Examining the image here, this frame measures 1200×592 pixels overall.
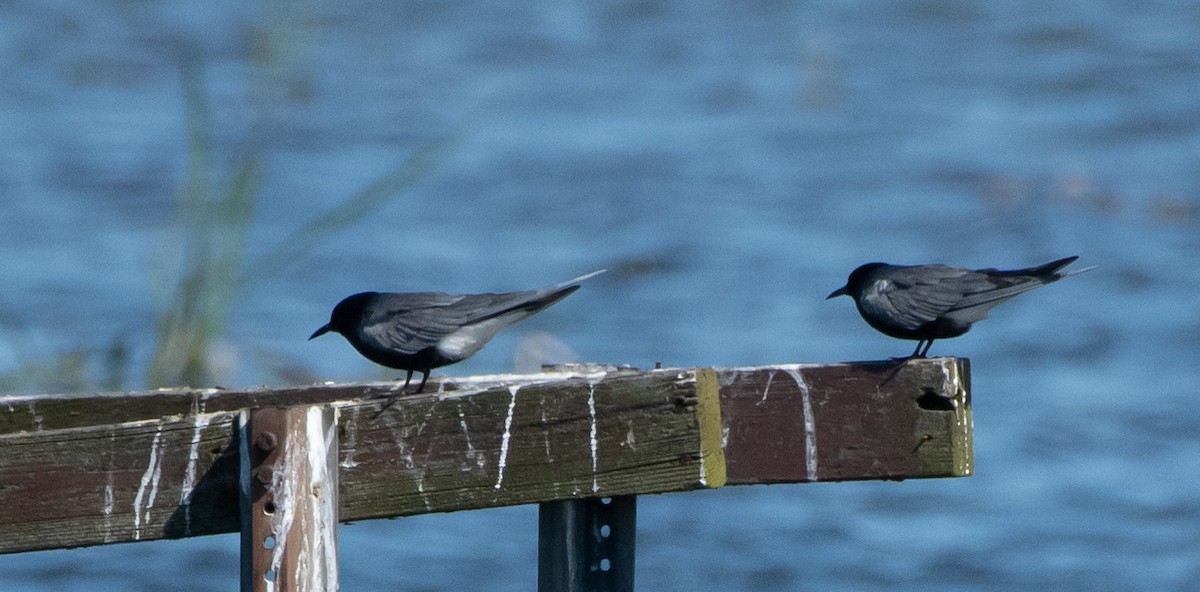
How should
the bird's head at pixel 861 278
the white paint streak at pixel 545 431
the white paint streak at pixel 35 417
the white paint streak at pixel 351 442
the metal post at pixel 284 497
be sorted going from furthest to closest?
the bird's head at pixel 861 278
the white paint streak at pixel 35 417
the white paint streak at pixel 545 431
the white paint streak at pixel 351 442
the metal post at pixel 284 497

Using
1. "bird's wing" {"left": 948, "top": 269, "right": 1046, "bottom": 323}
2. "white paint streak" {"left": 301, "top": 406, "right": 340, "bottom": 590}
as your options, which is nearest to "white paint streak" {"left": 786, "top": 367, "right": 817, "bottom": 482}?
"white paint streak" {"left": 301, "top": 406, "right": 340, "bottom": 590}

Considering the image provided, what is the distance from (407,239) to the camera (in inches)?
605

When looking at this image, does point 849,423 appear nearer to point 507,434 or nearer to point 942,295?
point 507,434

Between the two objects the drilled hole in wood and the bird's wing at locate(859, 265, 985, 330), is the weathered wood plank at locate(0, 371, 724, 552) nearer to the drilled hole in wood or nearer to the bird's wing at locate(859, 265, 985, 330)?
the drilled hole in wood

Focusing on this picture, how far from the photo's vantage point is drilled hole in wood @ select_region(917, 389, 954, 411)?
3.88 m

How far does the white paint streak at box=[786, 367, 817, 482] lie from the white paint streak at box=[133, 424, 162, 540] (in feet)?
4.43

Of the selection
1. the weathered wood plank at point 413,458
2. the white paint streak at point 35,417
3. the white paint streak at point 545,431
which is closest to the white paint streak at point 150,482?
the weathered wood plank at point 413,458

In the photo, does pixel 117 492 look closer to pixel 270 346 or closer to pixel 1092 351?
pixel 270 346

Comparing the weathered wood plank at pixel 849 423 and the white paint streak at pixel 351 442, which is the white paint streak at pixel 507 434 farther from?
the weathered wood plank at pixel 849 423

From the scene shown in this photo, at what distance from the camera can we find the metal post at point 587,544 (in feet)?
13.4

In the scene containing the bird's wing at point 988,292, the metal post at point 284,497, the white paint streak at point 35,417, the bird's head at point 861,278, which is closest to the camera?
the metal post at point 284,497

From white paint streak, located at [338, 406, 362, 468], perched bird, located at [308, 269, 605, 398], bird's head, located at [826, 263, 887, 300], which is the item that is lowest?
white paint streak, located at [338, 406, 362, 468]

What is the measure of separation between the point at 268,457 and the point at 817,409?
1265 mm

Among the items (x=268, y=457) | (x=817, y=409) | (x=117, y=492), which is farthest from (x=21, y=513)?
(x=817, y=409)
